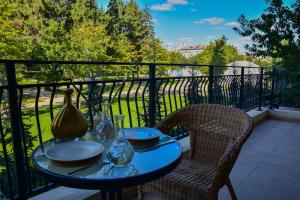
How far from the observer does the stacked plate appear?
1081 mm

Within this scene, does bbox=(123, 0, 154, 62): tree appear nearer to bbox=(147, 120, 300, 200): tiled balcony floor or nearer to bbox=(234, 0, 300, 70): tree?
bbox=(234, 0, 300, 70): tree

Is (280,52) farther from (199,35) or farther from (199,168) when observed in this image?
(199,35)

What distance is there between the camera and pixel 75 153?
117cm

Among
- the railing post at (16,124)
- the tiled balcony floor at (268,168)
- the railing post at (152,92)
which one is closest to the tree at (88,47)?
the tiled balcony floor at (268,168)

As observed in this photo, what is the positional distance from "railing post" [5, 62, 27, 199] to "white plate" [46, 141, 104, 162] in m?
0.56

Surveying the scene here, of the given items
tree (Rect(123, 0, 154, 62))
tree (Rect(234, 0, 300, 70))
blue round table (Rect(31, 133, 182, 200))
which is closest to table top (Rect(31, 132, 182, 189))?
blue round table (Rect(31, 133, 182, 200))

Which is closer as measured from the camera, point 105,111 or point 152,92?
point 105,111

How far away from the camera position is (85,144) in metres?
1.27

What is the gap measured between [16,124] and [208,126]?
54.4 inches

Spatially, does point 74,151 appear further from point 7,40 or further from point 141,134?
point 7,40

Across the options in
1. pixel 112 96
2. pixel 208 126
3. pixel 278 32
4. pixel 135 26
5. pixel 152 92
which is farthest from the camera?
pixel 135 26

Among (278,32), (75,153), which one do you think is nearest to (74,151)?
(75,153)

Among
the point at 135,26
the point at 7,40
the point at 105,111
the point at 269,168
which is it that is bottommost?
the point at 269,168

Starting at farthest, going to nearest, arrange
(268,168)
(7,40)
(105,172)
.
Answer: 1. (7,40)
2. (268,168)
3. (105,172)
